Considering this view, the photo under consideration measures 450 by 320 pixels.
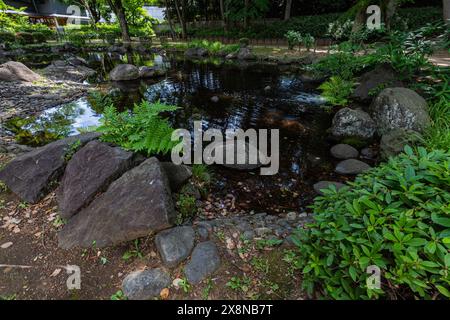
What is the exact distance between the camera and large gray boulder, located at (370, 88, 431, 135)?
214 inches

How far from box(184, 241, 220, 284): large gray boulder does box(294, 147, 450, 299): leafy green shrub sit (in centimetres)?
89

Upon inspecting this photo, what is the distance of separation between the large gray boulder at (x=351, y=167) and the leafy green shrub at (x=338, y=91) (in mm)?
4015

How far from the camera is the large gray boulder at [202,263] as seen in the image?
97.7 inches

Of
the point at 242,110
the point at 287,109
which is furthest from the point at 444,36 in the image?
the point at 242,110

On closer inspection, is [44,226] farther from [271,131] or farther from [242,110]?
[242,110]

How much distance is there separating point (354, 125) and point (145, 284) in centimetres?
571

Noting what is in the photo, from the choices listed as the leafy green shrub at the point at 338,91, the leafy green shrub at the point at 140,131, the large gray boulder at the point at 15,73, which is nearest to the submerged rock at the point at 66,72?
the large gray boulder at the point at 15,73

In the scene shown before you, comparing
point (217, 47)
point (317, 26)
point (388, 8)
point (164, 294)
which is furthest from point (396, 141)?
point (317, 26)

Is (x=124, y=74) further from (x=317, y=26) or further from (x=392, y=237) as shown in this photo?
(x=317, y=26)

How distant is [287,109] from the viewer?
8.35 meters

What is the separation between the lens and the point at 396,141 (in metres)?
4.87

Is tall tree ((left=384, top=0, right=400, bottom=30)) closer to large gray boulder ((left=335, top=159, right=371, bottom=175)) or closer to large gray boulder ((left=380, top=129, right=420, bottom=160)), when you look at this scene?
large gray boulder ((left=380, top=129, right=420, bottom=160))

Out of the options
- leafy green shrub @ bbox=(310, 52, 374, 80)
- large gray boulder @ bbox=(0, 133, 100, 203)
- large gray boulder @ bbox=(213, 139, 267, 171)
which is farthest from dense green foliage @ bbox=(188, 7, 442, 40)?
large gray boulder @ bbox=(0, 133, 100, 203)
